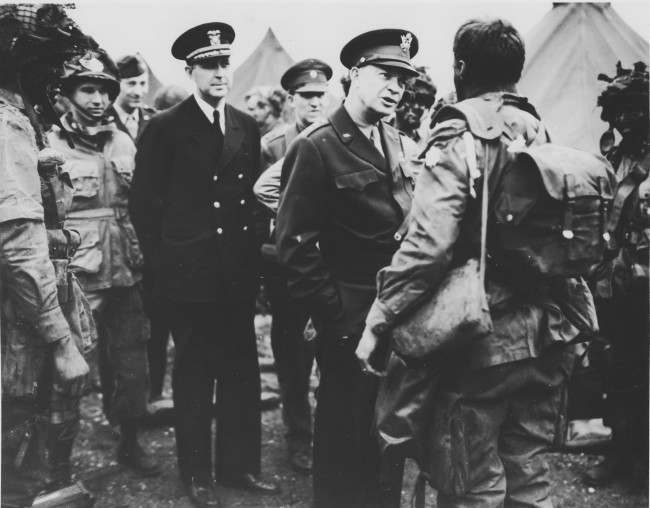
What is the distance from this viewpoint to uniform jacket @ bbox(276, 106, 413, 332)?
272 centimetres

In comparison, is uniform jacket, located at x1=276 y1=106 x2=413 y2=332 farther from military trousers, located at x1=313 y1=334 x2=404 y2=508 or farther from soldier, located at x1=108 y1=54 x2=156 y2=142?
soldier, located at x1=108 y1=54 x2=156 y2=142

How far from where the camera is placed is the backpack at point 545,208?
208cm

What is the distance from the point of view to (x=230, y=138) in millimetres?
3422

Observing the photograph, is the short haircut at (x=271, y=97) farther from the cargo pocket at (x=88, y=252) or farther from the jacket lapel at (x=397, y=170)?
the jacket lapel at (x=397, y=170)

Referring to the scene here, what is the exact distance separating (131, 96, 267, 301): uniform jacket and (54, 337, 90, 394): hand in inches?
29.3

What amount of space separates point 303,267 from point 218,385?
123 centimetres

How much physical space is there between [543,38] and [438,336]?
5.54 m

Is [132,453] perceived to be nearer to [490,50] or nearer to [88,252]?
[88,252]

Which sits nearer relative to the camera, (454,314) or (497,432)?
(454,314)

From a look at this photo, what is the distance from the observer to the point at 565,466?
Result: 380 centimetres

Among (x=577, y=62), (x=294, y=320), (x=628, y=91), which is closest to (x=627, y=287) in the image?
(x=628, y=91)

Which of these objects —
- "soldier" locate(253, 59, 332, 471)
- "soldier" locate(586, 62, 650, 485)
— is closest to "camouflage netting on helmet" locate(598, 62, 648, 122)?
"soldier" locate(586, 62, 650, 485)

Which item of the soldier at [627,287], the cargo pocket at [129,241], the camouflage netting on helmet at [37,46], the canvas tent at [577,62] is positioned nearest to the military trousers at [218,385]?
the cargo pocket at [129,241]

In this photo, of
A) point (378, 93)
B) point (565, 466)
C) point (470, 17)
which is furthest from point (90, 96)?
point (565, 466)
